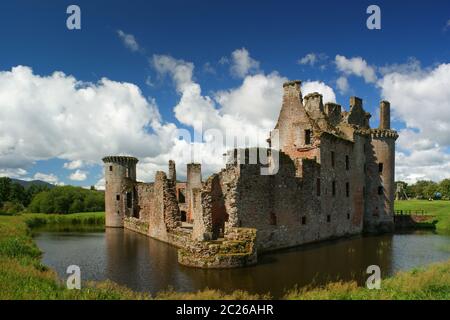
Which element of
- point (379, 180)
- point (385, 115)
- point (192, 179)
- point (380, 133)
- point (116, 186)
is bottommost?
point (116, 186)

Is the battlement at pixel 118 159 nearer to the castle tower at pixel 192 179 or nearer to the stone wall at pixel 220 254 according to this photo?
the castle tower at pixel 192 179

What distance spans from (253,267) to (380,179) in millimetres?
20912

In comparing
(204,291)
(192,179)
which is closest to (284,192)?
(204,291)

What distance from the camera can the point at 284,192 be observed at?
23.0 m

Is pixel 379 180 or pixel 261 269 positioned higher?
pixel 379 180

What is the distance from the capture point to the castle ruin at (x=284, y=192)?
67.0 feet

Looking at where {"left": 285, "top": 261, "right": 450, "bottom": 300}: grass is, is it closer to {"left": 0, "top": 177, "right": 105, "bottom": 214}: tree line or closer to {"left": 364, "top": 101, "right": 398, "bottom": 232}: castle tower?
{"left": 364, "top": 101, "right": 398, "bottom": 232}: castle tower

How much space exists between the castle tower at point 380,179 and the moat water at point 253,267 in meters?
4.93

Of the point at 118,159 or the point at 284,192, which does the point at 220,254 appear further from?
the point at 118,159

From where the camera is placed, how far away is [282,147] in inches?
1133

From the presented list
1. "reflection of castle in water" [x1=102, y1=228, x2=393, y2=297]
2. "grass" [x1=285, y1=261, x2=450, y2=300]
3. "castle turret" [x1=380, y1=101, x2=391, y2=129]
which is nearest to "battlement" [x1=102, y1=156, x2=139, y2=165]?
"reflection of castle in water" [x1=102, y1=228, x2=393, y2=297]

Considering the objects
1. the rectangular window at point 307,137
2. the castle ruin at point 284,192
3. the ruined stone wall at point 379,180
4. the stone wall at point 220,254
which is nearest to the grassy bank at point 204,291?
the stone wall at point 220,254
